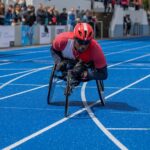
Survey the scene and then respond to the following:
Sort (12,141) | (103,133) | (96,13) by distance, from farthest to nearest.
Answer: (96,13) → (103,133) → (12,141)

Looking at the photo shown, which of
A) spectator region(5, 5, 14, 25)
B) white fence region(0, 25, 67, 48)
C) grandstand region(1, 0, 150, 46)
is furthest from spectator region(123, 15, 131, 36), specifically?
spectator region(5, 5, 14, 25)

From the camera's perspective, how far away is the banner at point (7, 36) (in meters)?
29.7

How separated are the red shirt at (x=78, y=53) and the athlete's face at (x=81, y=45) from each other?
0.13m

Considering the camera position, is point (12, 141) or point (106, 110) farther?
point (106, 110)

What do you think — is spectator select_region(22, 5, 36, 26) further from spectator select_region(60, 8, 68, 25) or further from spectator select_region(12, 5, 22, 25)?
spectator select_region(60, 8, 68, 25)

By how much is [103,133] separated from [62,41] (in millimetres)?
2167

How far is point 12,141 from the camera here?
304 inches

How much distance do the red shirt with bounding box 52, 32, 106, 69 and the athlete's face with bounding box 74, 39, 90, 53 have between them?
0.13 meters

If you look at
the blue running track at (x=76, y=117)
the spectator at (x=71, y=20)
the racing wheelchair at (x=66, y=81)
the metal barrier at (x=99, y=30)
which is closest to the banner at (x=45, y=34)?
the spectator at (x=71, y=20)

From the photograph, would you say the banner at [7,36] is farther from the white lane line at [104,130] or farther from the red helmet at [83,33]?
the red helmet at [83,33]

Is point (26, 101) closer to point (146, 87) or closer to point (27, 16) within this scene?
point (146, 87)

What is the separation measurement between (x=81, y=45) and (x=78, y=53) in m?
0.35

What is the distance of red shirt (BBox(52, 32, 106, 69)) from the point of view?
973 cm

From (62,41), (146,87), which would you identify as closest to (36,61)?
(146,87)
